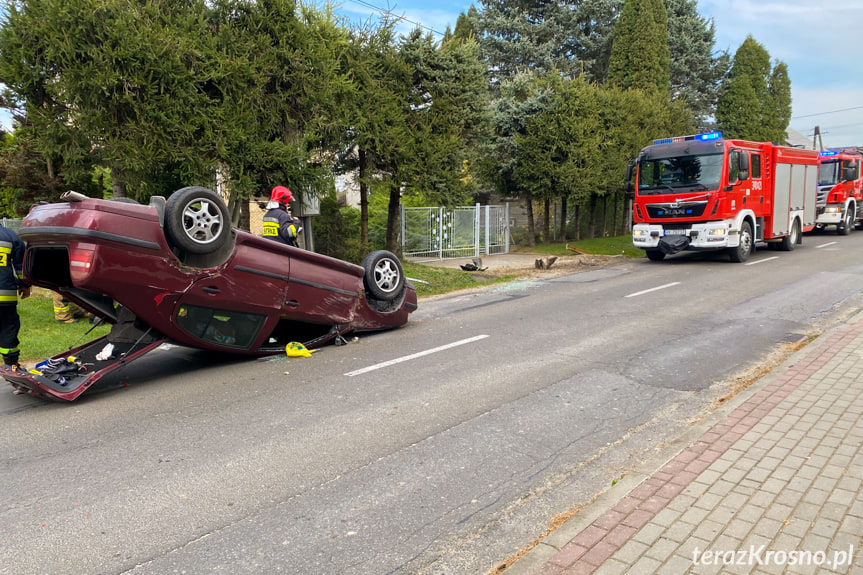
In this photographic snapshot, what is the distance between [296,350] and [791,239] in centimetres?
1779

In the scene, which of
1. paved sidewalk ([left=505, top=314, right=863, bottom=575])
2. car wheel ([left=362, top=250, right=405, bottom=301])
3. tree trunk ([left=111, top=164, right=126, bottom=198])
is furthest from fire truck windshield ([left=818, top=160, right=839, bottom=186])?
tree trunk ([left=111, top=164, right=126, bottom=198])

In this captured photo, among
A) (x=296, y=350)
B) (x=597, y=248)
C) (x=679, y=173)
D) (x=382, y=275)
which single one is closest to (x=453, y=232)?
(x=597, y=248)

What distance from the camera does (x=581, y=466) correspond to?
4.43 m

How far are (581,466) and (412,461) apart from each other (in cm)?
120

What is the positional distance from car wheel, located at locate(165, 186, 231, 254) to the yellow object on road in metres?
1.78

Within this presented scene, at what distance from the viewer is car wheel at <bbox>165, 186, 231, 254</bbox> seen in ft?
19.0

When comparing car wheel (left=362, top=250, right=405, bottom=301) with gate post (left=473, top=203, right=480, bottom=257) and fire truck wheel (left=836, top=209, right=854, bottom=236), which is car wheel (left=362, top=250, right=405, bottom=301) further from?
fire truck wheel (left=836, top=209, right=854, bottom=236)

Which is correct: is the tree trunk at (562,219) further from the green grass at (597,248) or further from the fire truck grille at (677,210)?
the fire truck grille at (677,210)

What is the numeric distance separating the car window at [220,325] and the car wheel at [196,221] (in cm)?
69

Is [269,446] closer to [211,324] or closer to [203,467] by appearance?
[203,467]

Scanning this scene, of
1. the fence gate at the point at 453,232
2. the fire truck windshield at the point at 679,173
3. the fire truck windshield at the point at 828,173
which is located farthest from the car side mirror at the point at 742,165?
the fire truck windshield at the point at 828,173

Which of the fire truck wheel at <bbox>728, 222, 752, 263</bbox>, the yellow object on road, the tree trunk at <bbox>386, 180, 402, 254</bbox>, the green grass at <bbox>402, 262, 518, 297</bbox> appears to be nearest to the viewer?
the yellow object on road

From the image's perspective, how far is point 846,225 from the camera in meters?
25.2

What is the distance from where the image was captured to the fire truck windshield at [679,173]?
609 inches
